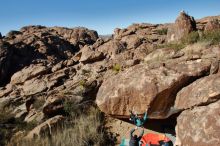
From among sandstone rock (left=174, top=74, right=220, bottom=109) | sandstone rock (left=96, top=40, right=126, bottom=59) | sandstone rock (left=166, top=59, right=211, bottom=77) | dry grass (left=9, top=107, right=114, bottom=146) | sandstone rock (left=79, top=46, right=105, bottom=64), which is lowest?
dry grass (left=9, top=107, right=114, bottom=146)

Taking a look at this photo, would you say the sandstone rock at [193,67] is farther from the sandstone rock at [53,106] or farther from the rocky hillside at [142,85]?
the sandstone rock at [53,106]

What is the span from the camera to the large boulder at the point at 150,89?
8.31m

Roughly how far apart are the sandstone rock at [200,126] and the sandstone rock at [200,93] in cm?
19

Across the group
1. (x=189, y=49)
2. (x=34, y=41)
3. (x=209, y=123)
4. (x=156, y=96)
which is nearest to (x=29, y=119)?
(x=156, y=96)

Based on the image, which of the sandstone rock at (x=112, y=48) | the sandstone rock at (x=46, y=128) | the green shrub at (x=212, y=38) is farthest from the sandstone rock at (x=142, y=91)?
the sandstone rock at (x=112, y=48)

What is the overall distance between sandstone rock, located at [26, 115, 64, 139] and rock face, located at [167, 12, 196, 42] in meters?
7.98

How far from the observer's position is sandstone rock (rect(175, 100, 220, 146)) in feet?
20.4

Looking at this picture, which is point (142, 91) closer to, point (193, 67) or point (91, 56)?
point (193, 67)

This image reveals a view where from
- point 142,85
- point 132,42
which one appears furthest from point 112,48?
point 142,85

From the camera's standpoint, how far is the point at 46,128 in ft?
30.4

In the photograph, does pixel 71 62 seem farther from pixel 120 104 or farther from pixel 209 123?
pixel 209 123

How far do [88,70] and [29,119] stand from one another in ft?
16.5

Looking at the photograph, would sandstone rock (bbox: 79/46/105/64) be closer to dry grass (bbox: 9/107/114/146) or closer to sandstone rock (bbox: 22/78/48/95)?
sandstone rock (bbox: 22/78/48/95)

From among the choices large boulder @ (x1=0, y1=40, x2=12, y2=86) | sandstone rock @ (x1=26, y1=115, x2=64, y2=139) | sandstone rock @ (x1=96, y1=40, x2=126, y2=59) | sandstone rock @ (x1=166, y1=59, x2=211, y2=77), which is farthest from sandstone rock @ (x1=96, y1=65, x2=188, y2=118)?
large boulder @ (x1=0, y1=40, x2=12, y2=86)
